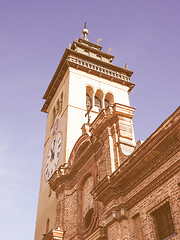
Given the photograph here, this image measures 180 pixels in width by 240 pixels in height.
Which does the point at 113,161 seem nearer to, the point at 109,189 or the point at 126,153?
the point at 126,153

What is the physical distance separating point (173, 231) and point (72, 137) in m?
13.7

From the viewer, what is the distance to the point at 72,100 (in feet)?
85.0

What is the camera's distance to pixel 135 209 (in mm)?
11875

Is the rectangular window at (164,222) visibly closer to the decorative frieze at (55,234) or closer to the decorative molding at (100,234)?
the decorative molding at (100,234)

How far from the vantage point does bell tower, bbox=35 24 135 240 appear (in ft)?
73.4

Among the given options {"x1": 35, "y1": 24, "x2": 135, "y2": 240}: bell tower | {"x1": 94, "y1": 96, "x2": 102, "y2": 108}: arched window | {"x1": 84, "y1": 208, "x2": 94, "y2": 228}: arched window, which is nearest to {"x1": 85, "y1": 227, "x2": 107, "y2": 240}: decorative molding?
{"x1": 84, "y1": 208, "x2": 94, "y2": 228}: arched window

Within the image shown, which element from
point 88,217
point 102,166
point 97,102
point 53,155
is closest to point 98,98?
point 97,102

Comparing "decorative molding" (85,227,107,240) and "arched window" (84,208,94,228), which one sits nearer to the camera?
"decorative molding" (85,227,107,240)

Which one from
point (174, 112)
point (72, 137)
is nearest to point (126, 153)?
point (174, 112)

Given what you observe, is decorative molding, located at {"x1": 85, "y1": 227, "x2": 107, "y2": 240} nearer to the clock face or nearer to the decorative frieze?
the decorative frieze

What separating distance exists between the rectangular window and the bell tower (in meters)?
9.92

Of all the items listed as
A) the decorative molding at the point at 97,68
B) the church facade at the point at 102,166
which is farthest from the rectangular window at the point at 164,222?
the decorative molding at the point at 97,68

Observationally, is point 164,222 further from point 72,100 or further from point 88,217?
point 72,100

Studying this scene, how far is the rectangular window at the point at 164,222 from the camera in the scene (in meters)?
10.2
